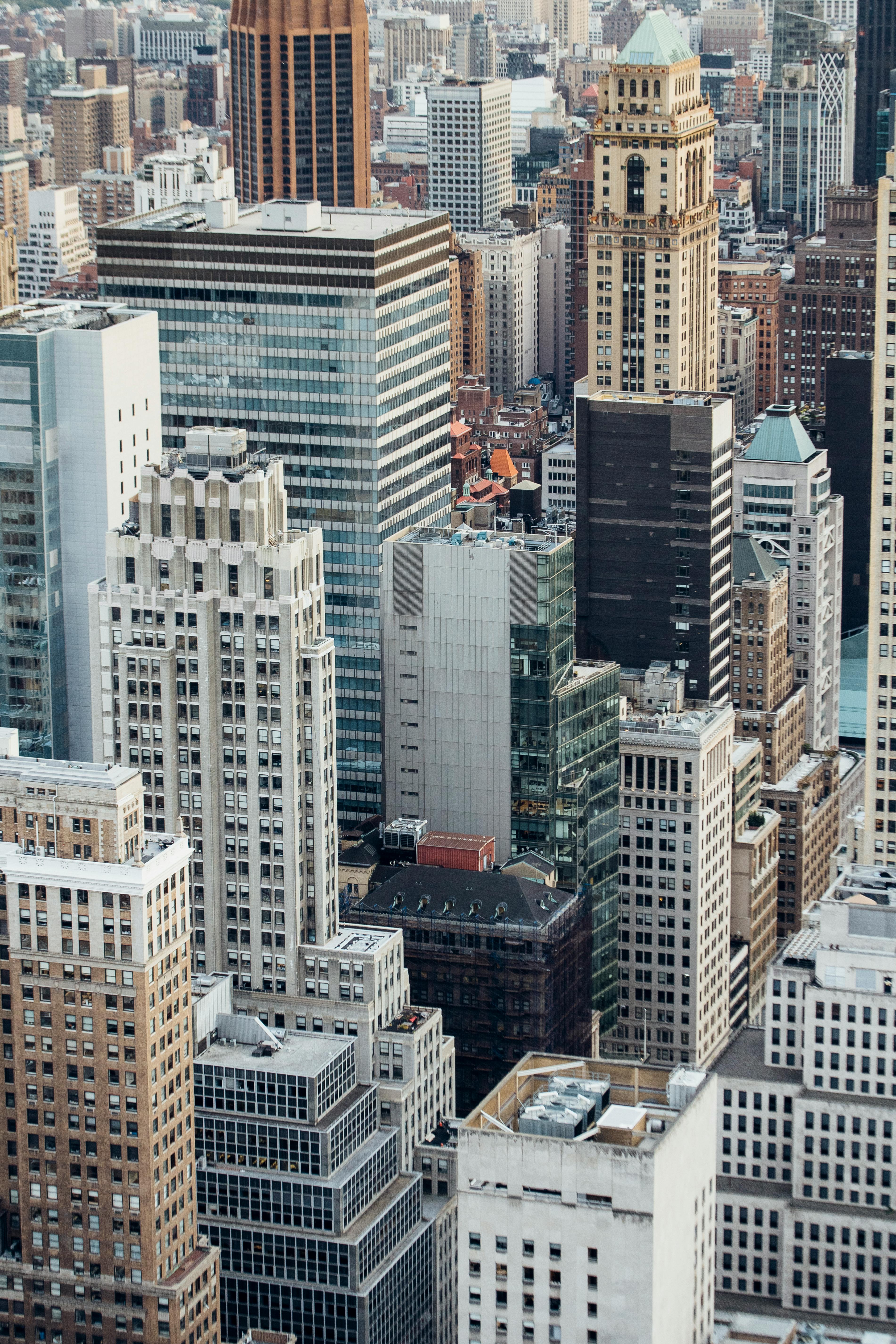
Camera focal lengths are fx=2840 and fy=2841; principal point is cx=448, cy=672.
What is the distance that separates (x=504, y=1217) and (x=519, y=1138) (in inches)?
228

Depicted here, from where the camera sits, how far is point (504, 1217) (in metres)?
192

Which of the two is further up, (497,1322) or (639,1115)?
(639,1115)

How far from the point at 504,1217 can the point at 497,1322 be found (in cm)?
829

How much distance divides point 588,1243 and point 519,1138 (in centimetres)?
834

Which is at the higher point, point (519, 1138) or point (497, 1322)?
point (519, 1138)

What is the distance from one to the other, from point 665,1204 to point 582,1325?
9912 millimetres

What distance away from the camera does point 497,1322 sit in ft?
639

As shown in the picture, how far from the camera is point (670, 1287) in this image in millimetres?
193625

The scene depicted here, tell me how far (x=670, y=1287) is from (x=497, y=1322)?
12.1 m

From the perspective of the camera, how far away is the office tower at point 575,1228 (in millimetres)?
189000

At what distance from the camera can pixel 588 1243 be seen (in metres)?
190

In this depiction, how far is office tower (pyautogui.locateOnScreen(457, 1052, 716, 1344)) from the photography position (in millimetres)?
189000

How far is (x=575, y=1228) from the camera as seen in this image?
190000mm
